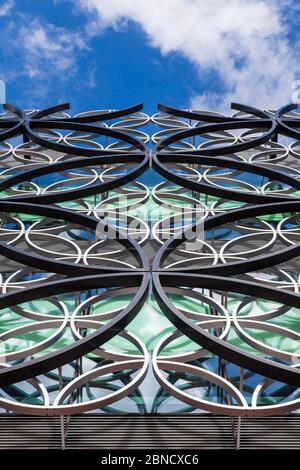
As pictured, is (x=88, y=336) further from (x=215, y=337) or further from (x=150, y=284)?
(x=215, y=337)

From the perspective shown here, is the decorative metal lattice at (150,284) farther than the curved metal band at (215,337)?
Yes

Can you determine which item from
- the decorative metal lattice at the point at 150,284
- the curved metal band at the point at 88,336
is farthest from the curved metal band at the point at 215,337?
the curved metal band at the point at 88,336

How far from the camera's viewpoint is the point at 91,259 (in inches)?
486

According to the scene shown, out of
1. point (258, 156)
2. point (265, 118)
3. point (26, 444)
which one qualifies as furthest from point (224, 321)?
point (265, 118)

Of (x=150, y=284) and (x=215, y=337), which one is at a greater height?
(x=150, y=284)

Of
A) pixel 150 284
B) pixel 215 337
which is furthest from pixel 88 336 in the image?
pixel 215 337

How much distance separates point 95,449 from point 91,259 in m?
4.41

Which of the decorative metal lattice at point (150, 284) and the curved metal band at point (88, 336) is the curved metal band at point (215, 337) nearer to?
the decorative metal lattice at point (150, 284)

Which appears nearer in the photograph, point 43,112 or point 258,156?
point 258,156

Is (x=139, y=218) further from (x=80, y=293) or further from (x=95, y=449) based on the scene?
(x=95, y=449)

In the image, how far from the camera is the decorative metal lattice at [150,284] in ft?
30.9

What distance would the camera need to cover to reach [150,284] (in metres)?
10.8

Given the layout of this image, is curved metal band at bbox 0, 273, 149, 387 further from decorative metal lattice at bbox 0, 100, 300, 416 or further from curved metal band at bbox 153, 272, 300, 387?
curved metal band at bbox 153, 272, 300, 387

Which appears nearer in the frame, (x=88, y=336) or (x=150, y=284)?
(x=88, y=336)
